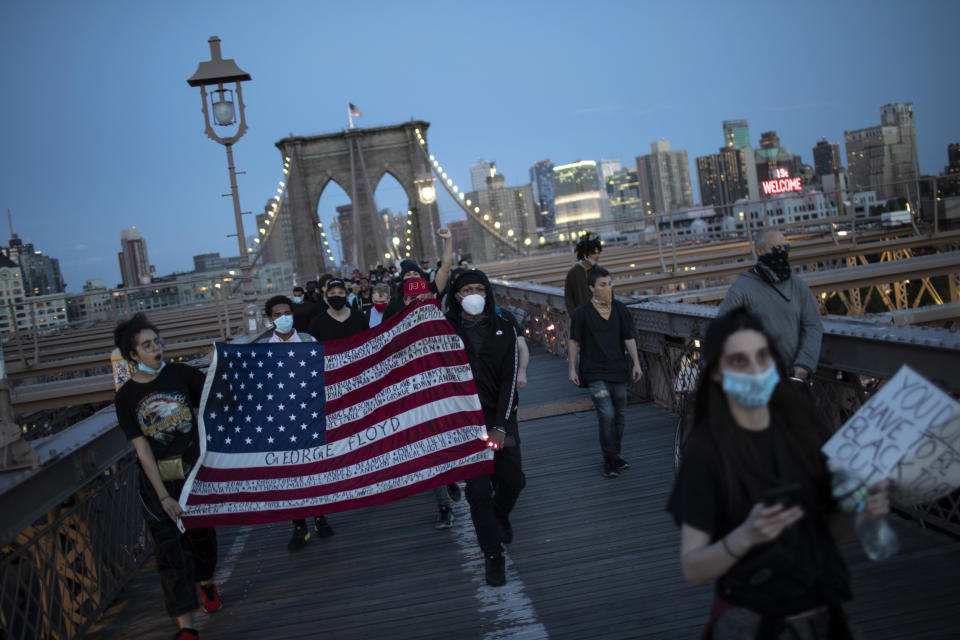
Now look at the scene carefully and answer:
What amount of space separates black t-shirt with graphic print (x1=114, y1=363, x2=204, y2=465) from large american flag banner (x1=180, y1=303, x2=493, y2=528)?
0.39ft

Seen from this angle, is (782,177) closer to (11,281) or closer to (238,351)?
(11,281)

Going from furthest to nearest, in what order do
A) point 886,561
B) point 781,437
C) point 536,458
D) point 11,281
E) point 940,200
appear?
point 940,200, point 11,281, point 536,458, point 886,561, point 781,437

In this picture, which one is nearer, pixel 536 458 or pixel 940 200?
pixel 536 458

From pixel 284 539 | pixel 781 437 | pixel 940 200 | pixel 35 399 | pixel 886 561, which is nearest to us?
pixel 781 437

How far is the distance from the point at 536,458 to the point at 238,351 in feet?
10.1

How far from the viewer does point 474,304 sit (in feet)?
15.0

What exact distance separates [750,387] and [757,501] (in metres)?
0.29

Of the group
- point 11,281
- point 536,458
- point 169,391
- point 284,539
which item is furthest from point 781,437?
point 11,281

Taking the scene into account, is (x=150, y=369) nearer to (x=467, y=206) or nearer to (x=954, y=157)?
(x=467, y=206)

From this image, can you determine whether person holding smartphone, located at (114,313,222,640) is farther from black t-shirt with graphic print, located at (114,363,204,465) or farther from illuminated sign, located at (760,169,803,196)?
illuminated sign, located at (760,169,803,196)

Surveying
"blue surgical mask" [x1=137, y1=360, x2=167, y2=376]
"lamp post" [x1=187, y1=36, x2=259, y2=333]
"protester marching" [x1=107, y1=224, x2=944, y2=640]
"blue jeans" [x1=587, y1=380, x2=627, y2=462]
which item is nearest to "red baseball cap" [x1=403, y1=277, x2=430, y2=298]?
"protester marching" [x1=107, y1=224, x2=944, y2=640]

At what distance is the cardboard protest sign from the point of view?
190 centimetres

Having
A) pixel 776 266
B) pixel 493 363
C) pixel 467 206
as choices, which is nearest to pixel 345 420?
pixel 493 363

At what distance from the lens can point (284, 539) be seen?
5836 millimetres
